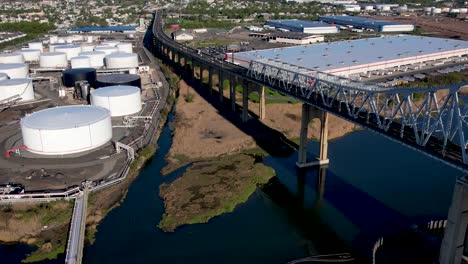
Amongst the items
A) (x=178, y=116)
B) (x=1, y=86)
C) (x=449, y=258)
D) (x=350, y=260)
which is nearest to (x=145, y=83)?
(x=178, y=116)

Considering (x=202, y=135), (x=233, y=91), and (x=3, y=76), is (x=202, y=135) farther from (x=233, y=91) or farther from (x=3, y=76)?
(x=3, y=76)

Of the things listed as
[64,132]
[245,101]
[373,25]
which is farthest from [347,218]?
[373,25]

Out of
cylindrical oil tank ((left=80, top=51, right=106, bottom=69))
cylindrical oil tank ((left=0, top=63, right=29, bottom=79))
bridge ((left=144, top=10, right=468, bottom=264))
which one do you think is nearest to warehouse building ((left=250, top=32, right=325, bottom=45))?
bridge ((left=144, top=10, right=468, bottom=264))

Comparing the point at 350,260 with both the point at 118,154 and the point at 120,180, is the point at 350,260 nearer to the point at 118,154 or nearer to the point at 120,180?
the point at 120,180

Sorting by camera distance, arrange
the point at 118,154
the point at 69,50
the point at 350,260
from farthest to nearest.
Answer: the point at 69,50 → the point at 118,154 → the point at 350,260

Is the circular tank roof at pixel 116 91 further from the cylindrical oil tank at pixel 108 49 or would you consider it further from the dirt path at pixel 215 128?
the cylindrical oil tank at pixel 108 49

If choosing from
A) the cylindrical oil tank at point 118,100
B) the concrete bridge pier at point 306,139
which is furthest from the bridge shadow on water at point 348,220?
the cylindrical oil tank at point 118,100

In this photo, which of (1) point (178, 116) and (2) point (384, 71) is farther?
(2) point (384, 71)
